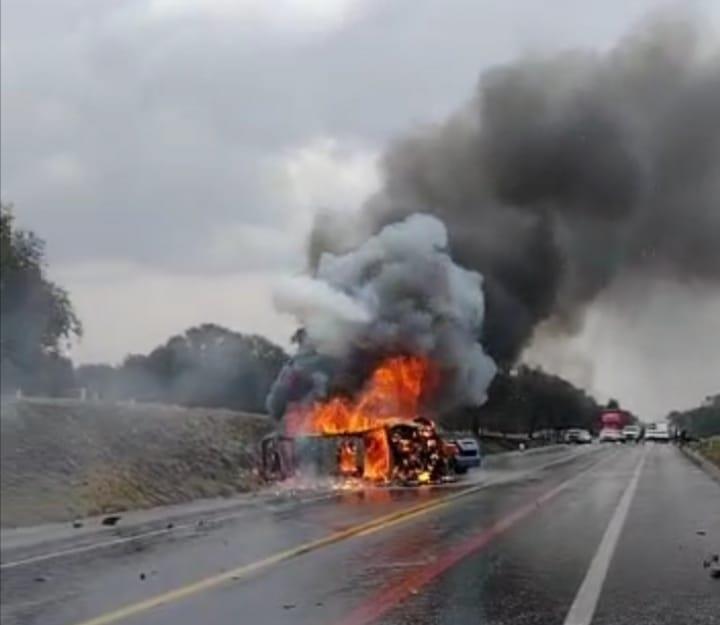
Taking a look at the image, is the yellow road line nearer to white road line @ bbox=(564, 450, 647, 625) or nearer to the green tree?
white road line @ bbox=(564, 450, 647, 625)

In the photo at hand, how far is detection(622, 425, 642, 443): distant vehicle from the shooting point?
110 meters

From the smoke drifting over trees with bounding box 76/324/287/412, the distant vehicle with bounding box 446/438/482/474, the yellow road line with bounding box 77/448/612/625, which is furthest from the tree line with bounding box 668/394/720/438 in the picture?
the yellow road line with bounding box 77/448/612/625

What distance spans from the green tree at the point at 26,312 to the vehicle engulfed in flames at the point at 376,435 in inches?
376

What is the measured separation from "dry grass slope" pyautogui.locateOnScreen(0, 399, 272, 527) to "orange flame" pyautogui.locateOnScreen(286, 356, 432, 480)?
7.42 feet

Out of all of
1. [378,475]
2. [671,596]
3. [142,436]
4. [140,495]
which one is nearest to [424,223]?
[378,475]

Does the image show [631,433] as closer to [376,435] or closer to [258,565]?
[376,435]

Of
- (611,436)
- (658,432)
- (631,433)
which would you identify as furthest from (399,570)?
(631,433)

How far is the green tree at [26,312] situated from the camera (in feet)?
132

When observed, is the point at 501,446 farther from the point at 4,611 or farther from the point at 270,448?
the point at 4,611

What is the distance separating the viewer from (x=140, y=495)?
26.2 m

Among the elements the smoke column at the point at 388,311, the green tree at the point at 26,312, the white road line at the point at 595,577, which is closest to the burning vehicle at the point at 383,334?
the smoke column at the point at 388,311

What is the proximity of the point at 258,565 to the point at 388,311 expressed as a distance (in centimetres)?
2427

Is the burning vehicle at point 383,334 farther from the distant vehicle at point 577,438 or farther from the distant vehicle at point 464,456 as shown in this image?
the distant vehicle at point 577,438

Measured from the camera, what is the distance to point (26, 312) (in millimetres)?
41594
